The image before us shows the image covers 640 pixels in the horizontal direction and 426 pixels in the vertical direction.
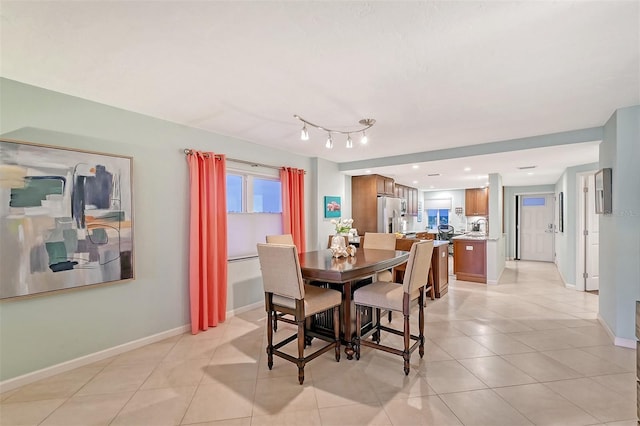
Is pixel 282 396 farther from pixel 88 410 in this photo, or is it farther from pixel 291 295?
pixel 88 410

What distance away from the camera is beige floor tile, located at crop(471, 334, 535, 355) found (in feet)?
9.36

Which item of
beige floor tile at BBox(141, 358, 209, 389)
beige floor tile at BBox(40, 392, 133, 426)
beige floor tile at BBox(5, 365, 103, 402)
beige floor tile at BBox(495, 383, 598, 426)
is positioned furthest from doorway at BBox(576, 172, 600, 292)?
beige floor tile at BBox(5, 365, 103, 402)

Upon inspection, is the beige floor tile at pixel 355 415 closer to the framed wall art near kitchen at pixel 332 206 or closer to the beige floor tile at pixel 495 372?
the beige floor tile at pixel 495 372

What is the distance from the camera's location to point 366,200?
6180 mm

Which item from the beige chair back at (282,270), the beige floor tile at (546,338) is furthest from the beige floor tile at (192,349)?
the beige floor tile at (546,338)

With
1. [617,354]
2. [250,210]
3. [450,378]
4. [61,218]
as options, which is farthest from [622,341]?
[61,218]

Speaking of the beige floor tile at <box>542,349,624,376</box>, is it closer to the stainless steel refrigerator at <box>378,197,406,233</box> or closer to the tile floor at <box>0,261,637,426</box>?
the tile floor at <box>0,261,637,426</box>

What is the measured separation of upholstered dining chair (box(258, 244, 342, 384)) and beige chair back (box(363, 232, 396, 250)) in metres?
1.37

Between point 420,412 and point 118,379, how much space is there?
2.41m

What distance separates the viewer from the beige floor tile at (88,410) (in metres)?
1.93

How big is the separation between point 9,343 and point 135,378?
0.97m

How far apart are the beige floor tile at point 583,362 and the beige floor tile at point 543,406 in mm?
581

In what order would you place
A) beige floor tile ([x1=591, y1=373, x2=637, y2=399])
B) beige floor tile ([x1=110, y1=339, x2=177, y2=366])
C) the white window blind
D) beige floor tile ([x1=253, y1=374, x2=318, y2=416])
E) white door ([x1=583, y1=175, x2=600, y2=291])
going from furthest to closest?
1. the white window blind
2. white door ([x1=583, y1=175, x2=600, y2=291])
3. beige floor tile ([x1=110, y1=339, x2=177, y2=366])
4. beige floor tile ([x1=591, y1=373, x2=637, y2=399])
5. beige floor tile ([x1=253, y1=374, x2=318, y2=416])

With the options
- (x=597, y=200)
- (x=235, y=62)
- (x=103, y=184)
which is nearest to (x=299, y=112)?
(x=235, y=62)
